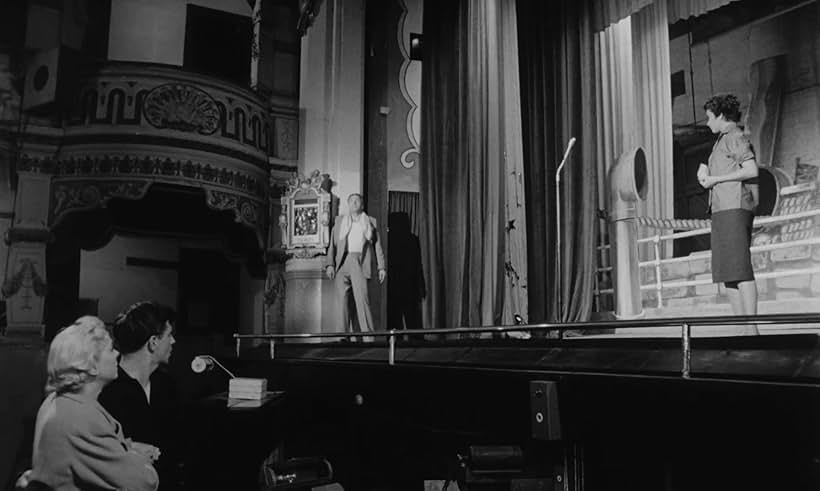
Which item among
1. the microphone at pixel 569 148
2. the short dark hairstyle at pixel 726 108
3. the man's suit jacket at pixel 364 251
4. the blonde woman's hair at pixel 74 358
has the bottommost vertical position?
the blonde woman's hair at pixel 74 358

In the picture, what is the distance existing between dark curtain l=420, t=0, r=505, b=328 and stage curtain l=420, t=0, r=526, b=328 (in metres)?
0.01

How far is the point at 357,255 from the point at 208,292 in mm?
3141

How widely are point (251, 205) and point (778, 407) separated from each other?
6.78m

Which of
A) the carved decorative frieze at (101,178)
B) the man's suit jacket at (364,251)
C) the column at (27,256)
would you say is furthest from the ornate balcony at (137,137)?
the man's suit jacket at (364,251)

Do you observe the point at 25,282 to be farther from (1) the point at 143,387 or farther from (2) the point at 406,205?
(1) the point at 143,387

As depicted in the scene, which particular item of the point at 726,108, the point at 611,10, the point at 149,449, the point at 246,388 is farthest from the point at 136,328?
the point at 611,10

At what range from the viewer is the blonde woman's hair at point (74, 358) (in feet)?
6.98

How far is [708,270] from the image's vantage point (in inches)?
249

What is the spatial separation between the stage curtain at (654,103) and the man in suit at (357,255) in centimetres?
290

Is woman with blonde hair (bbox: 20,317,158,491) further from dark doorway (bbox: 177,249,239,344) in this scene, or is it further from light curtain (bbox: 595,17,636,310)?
dark doorway (bbox: 177,249,239,344)

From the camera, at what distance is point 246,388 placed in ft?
Answer: 13.4

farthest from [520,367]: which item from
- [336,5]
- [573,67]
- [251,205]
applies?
[336,5]

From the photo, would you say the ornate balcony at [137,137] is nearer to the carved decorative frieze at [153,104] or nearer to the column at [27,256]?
the carved decorative frieze at [153,104]

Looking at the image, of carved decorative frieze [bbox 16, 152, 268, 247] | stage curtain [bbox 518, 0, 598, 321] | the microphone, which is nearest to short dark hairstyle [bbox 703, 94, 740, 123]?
the microphone
